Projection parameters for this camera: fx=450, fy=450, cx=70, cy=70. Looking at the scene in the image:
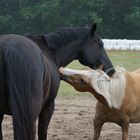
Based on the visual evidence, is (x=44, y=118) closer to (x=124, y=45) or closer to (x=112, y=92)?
(x=112, y=92)

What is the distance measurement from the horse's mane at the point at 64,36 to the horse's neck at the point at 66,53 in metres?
0.05

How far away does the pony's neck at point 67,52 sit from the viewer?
5309 mm

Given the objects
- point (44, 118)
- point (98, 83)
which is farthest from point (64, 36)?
point (44, 118)

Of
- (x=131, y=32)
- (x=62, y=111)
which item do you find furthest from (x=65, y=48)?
(x=131, y=32)

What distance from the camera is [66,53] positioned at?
5492 mm

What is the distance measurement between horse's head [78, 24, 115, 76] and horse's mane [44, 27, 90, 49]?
0.25 feet

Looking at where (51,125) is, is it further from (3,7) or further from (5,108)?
(3,7)

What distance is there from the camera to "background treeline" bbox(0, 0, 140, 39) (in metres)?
37.8

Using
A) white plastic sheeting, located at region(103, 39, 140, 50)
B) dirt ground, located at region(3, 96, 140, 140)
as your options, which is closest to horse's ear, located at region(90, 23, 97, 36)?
dirt ground, located at region(3, 96, 140, 140)

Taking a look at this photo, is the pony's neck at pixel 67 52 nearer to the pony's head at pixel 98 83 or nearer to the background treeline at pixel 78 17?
the pony's head at pixel 98 83

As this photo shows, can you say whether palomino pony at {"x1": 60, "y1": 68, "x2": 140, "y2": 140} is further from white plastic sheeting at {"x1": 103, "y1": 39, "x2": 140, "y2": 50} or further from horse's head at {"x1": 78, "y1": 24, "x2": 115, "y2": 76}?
white plastic sheeting at {"x1": 103, "y1": 39, "x2": 140, "y2": 50}

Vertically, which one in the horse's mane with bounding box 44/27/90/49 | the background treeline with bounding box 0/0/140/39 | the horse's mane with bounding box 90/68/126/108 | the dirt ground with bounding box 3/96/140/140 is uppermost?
the horse's mane with bounding box 44/27/90/49

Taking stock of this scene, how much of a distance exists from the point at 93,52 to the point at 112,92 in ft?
1.80

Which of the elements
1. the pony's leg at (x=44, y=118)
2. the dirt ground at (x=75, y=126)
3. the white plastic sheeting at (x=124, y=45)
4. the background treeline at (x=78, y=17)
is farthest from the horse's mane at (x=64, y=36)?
the background treeline at (x=78, y=17)
